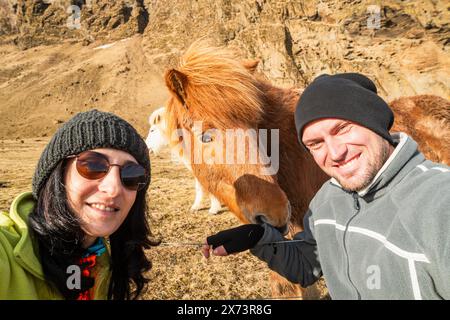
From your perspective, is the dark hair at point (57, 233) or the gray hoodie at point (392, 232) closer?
the gray hoodie at point (392, 232)

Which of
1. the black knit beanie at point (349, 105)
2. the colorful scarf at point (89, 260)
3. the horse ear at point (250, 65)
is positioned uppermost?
the horse ear at point (250, 65)

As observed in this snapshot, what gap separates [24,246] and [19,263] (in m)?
0.07

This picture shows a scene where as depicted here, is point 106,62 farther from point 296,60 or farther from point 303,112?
point 303,112

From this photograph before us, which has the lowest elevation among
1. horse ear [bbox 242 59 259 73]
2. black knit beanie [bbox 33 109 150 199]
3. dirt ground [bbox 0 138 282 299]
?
dirt ground [bbox 0 138 282 299]

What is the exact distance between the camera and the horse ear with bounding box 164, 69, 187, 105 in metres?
2.46

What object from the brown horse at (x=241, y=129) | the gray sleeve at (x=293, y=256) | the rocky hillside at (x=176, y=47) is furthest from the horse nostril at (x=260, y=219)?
the rocky hillside at (x=176, y=47)

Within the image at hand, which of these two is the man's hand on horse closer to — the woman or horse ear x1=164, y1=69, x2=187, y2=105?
the woman

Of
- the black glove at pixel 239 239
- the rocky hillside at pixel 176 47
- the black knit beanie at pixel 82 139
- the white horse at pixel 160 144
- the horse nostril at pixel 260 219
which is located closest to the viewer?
the black knit beanie at pixel 82 139

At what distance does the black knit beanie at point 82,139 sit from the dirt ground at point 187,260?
1285 mm

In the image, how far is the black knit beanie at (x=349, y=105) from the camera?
1472 mm

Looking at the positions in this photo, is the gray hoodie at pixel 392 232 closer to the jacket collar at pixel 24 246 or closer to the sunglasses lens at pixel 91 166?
the sunglasses lens at pixel 91 166

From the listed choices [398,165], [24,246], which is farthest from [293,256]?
[24,246]

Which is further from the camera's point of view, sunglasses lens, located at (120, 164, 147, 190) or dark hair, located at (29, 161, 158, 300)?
sunglasses lens, located at (120, 164, 147, 190)

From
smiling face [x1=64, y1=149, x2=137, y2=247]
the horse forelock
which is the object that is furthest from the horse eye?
smiling face [x1=64, y1=149, x2=137, y2=247]
